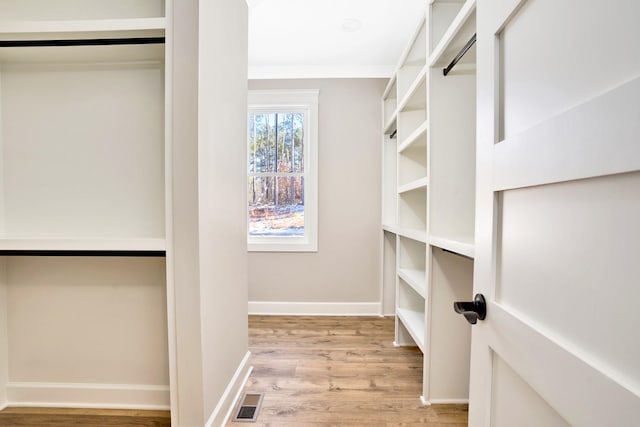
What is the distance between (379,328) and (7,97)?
300cm

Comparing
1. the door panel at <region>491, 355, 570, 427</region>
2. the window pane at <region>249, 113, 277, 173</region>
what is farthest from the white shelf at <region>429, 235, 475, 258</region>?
the window pane at <region>249, 113, 277, 173</region>

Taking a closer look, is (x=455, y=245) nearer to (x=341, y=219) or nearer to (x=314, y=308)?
(x=341, y=219)

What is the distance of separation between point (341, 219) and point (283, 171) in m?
0.81

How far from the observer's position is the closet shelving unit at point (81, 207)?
1.54 m

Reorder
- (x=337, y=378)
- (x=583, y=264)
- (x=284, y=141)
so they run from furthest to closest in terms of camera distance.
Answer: (x=284, y=141), (x=337, y=378), (x=583, y=264)

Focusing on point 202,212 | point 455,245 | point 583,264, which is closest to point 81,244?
point 202,212

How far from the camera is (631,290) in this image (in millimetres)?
432

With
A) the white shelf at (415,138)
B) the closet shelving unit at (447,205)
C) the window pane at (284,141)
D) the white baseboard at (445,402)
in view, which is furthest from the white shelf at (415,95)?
the white baseboard at (445,402)

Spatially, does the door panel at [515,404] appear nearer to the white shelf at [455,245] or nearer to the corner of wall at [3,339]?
the white shelf at [455,245]

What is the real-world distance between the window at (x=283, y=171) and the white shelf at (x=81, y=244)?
195cm

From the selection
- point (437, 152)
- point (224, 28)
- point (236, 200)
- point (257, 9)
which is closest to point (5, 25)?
point (224, 28)

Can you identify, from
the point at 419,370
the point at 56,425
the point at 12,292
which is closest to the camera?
the point at 56,425

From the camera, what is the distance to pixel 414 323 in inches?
86.0

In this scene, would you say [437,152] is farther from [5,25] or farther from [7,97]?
[7,97]
